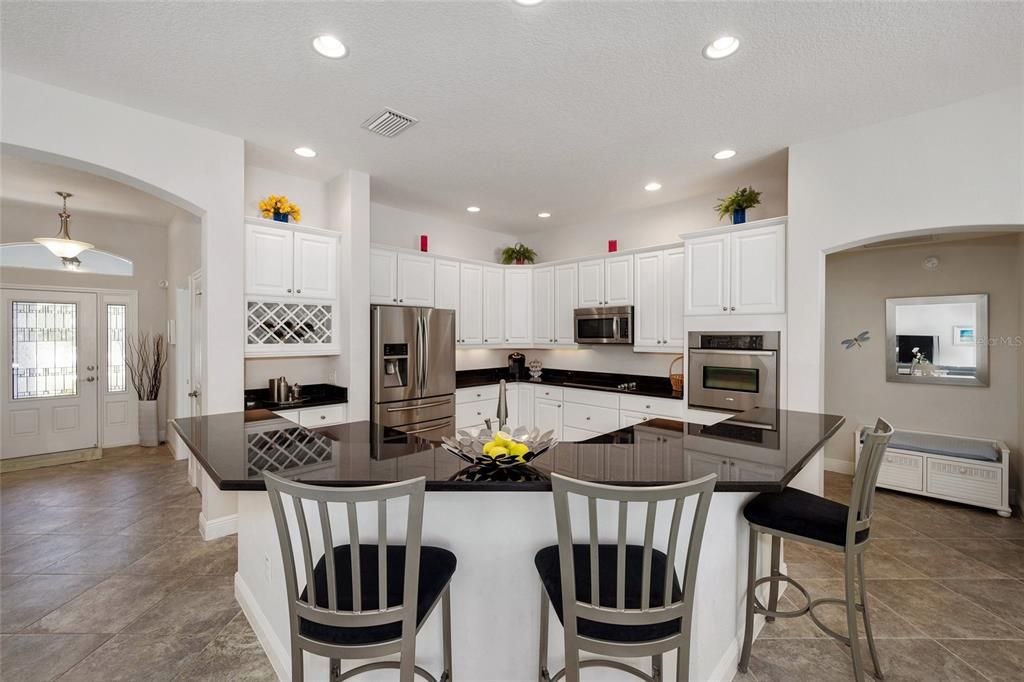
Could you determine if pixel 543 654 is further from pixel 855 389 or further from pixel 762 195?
pixel 855 389

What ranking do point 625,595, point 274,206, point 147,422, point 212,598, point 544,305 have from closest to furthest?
point 625,595
point 212,598
point 274,206
point 544,305
point 147,422

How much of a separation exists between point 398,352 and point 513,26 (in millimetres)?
2958

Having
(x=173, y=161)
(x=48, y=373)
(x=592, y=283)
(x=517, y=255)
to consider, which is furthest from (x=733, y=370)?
(x=48, y=373)

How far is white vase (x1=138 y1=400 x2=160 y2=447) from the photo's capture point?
5891 millimetres

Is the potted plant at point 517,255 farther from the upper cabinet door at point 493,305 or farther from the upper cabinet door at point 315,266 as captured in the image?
the upper cabinet door at point 315,266

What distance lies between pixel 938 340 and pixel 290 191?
628 cm

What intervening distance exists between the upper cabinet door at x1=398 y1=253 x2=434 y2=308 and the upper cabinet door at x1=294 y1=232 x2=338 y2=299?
0.78 meters

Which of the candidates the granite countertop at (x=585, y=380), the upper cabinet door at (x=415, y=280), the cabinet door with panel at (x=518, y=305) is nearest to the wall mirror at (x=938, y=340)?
the granite countertop at (x=585, y=380)

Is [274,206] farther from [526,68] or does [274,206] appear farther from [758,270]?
[758,270]

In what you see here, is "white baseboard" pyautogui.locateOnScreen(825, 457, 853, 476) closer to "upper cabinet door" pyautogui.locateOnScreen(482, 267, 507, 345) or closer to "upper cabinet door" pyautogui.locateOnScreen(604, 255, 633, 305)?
"upper cabinet door" pyautogui.locateOnScreen(604, 255, 633, 305)

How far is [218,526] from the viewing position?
3.29m

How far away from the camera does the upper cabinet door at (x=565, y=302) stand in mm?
5371

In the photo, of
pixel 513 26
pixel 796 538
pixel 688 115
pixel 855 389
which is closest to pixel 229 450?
pixel 513 26

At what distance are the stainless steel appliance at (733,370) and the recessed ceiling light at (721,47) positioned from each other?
7.16 feet
